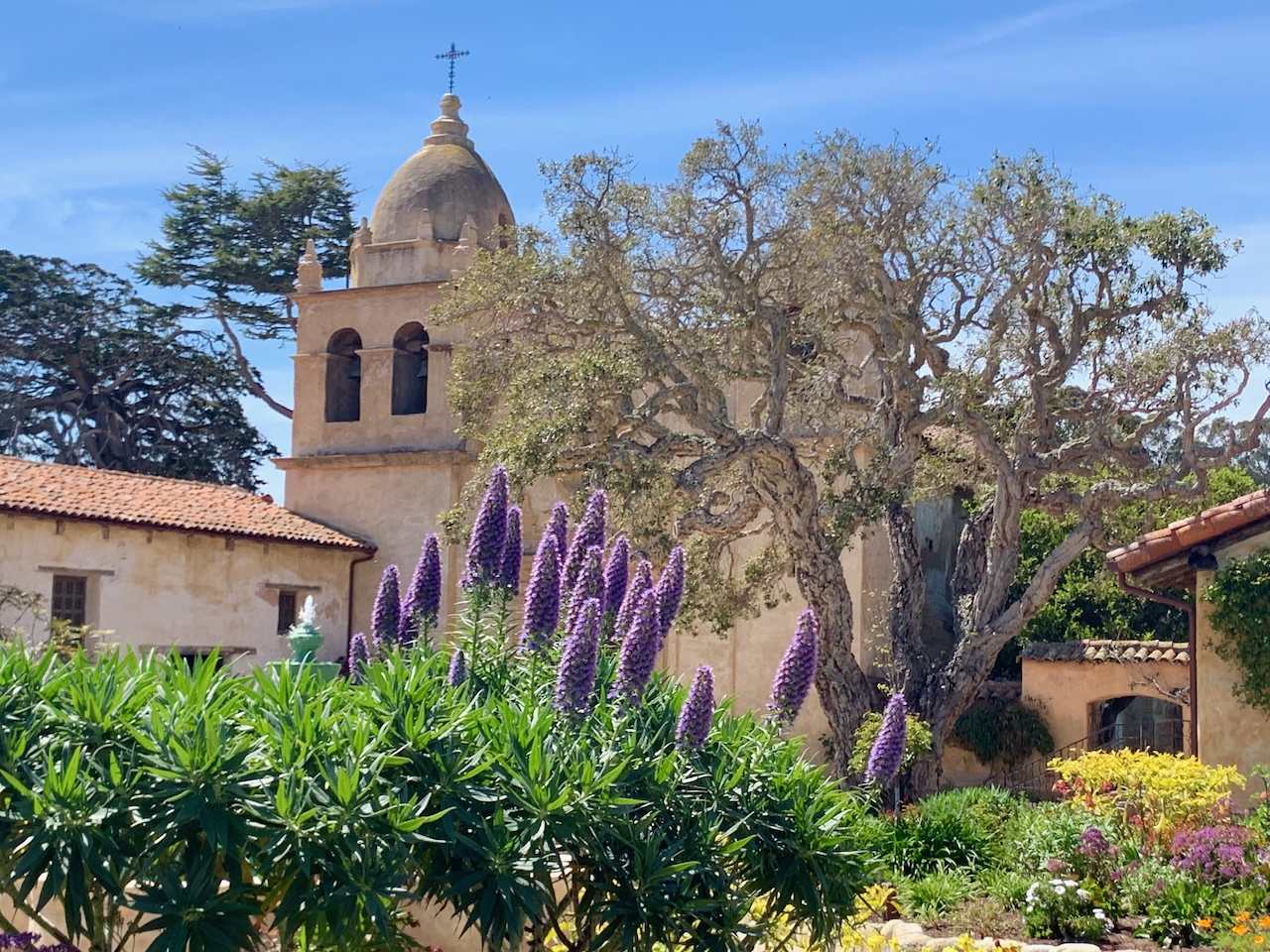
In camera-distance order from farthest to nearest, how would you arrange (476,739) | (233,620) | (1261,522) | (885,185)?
(233,620)
(885,185)
(1261,522)
(476,739)

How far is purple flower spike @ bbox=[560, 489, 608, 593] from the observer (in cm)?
732

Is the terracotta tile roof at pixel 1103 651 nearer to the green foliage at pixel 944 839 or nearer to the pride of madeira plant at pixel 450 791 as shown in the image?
the green foliage at pixel 944 839

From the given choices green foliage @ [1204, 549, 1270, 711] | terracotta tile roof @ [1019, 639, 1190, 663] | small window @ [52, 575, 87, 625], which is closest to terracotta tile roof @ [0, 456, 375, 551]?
small window @ [52, 575, 87, 625]

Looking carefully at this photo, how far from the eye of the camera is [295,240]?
125 feet

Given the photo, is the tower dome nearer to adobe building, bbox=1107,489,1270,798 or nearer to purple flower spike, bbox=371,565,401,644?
adobe building, bbox=1107,489,1270,798

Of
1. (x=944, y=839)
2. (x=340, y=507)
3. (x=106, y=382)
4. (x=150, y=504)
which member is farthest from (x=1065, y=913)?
(x=106, y=382)

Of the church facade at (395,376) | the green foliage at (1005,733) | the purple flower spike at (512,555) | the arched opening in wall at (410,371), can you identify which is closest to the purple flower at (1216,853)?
the purple flower spike at (512,555)

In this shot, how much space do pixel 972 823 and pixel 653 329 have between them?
8621 millimetres

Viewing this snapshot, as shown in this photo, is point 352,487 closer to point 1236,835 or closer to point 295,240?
point 295,240

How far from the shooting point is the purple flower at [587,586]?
683 centimetres

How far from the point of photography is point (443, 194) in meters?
27.8

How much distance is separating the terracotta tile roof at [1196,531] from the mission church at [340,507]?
8.35 meters

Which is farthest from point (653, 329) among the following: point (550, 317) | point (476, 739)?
point (476, 739)

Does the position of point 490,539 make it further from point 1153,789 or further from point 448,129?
point 448,129
